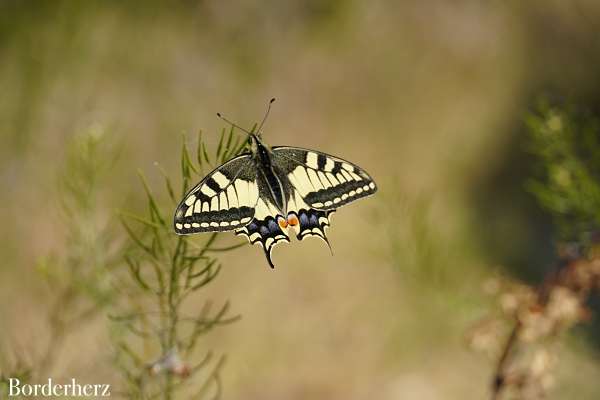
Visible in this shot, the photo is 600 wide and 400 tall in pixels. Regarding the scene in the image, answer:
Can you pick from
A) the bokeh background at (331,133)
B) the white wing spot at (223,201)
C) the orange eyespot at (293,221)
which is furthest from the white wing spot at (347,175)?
the bokeh background at (331,133)

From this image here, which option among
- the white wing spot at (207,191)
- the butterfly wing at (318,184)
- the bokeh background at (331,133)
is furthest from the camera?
the bokeh background at (331,133)

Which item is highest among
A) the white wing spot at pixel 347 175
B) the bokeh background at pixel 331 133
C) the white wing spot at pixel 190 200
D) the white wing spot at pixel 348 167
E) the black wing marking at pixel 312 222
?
the bokeh background at pixel 331 133

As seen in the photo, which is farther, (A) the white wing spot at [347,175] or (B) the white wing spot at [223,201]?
(A) the white wing spot at [347,175]

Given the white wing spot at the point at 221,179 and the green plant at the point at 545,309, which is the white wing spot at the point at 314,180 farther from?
the green plant at the point at 545,309

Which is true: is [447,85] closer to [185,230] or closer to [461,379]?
[461,379]

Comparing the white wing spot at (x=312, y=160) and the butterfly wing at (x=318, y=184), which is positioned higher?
the white wing spot at (x=312, y=160)

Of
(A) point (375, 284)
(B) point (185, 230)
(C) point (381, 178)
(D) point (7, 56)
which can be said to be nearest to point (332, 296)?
(A) point (375, 284)

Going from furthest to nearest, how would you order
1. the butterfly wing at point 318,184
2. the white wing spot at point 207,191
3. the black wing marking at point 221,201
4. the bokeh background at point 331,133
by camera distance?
the bokeh background at point 331,133 → the butterfly wing at point 318,184 → the white wing spot at point 207,191 → the black wing marking at point 221,201

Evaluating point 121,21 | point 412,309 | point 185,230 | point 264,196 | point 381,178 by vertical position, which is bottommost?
point 185,230
